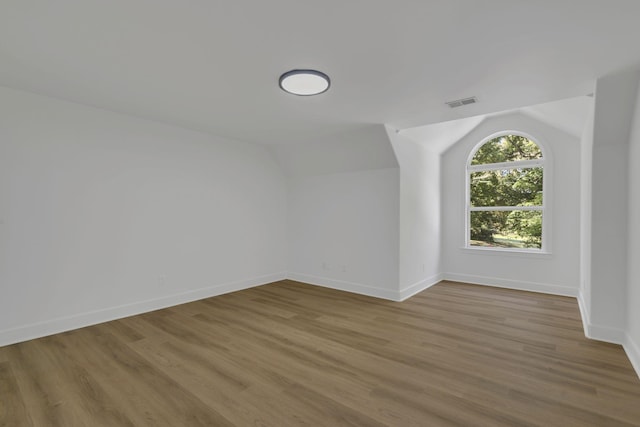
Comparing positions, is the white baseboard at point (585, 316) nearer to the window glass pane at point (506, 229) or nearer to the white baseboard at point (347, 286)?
the window glass pane at point (506, 229)

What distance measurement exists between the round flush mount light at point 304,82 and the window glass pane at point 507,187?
3853 mm

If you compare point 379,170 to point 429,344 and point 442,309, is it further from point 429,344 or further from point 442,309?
point 429,344

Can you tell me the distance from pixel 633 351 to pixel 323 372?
99.2 inches

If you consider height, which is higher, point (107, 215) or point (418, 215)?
point (107, 215)

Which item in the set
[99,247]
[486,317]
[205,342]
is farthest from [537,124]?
[99,247]

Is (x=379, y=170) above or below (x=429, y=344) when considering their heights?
above

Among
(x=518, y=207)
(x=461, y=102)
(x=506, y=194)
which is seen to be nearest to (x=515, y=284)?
(x=518, y=207)

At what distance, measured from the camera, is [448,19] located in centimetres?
171

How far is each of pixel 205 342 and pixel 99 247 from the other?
1689mm

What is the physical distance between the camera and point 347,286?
15.5 ft

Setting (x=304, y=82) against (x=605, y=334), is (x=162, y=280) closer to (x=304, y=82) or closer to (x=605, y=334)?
(x=304, y=82)

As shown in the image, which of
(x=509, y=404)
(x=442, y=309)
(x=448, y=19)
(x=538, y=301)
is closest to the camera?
(x=448, y=19)

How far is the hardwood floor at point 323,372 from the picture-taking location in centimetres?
180

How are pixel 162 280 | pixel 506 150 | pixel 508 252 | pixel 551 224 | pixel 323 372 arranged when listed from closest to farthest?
pixel 323 372 < pixel 162 280 < pixel 551 224 < pixel 508 252 < pixel 506 150
